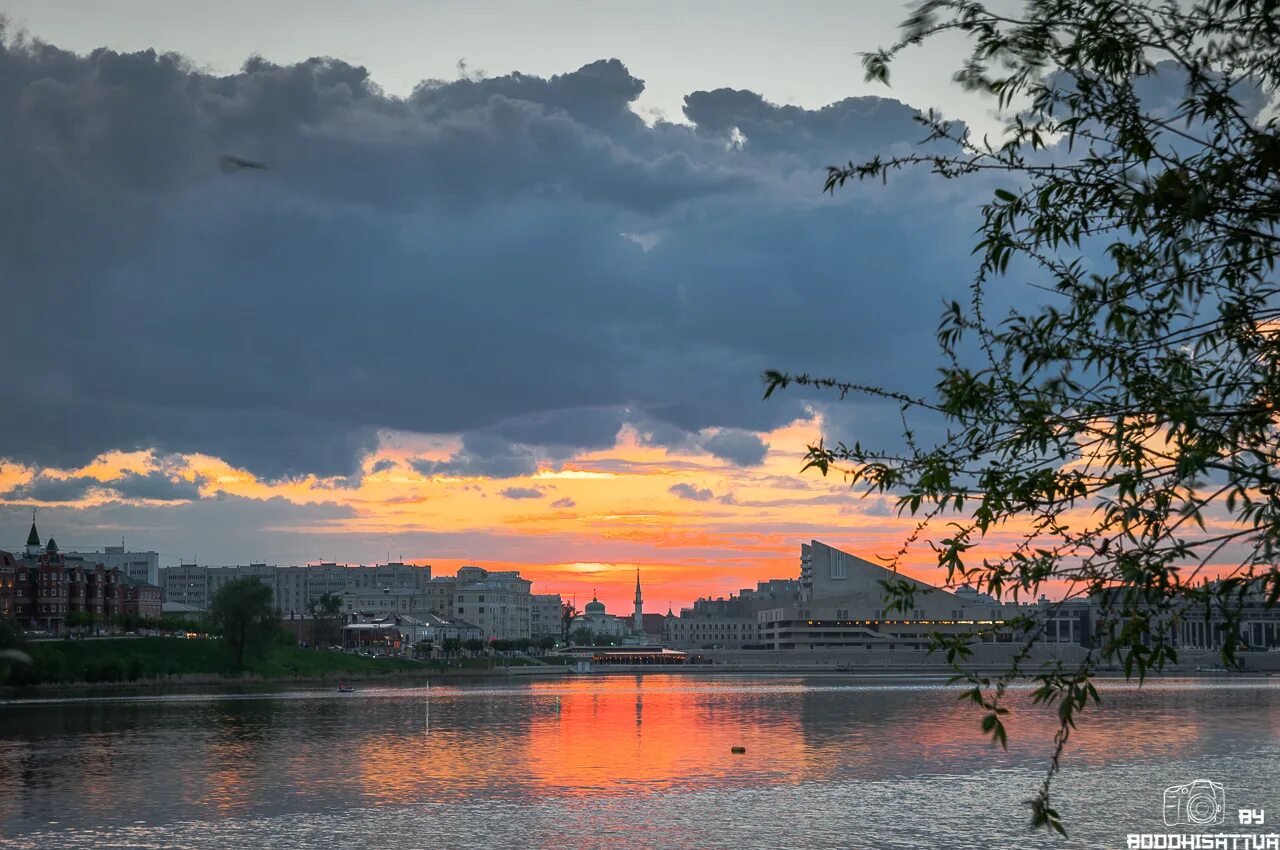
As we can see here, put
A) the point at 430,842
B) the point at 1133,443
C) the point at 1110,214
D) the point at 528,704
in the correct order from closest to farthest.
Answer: the point at 1133,443
the point at 1110,214
the point at 430,842
the point at 528,704

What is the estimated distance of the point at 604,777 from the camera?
57938mm

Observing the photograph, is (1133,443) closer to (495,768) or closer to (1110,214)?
(1110,214)

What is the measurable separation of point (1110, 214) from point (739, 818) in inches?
1327

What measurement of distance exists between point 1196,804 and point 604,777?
24.4 metres

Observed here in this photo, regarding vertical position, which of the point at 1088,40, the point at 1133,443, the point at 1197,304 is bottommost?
the point at 1133,443

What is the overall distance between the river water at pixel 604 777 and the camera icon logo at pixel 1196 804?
23.4 inches

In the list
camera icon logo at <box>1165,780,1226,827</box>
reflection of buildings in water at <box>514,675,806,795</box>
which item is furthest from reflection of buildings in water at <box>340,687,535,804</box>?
camera icon logo at <box>1165,780,1226,827</box>

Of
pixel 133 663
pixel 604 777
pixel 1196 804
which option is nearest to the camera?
pixel 1196 804

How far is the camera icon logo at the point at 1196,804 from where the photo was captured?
42625mm

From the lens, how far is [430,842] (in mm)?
39969

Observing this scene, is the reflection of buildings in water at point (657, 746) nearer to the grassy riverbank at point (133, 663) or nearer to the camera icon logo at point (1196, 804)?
the camera icon logo at point (1196, 804)

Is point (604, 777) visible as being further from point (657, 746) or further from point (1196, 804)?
point (1196, 804)

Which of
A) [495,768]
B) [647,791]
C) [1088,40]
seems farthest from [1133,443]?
[495,768]

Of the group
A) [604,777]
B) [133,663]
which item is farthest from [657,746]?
[133,663]
